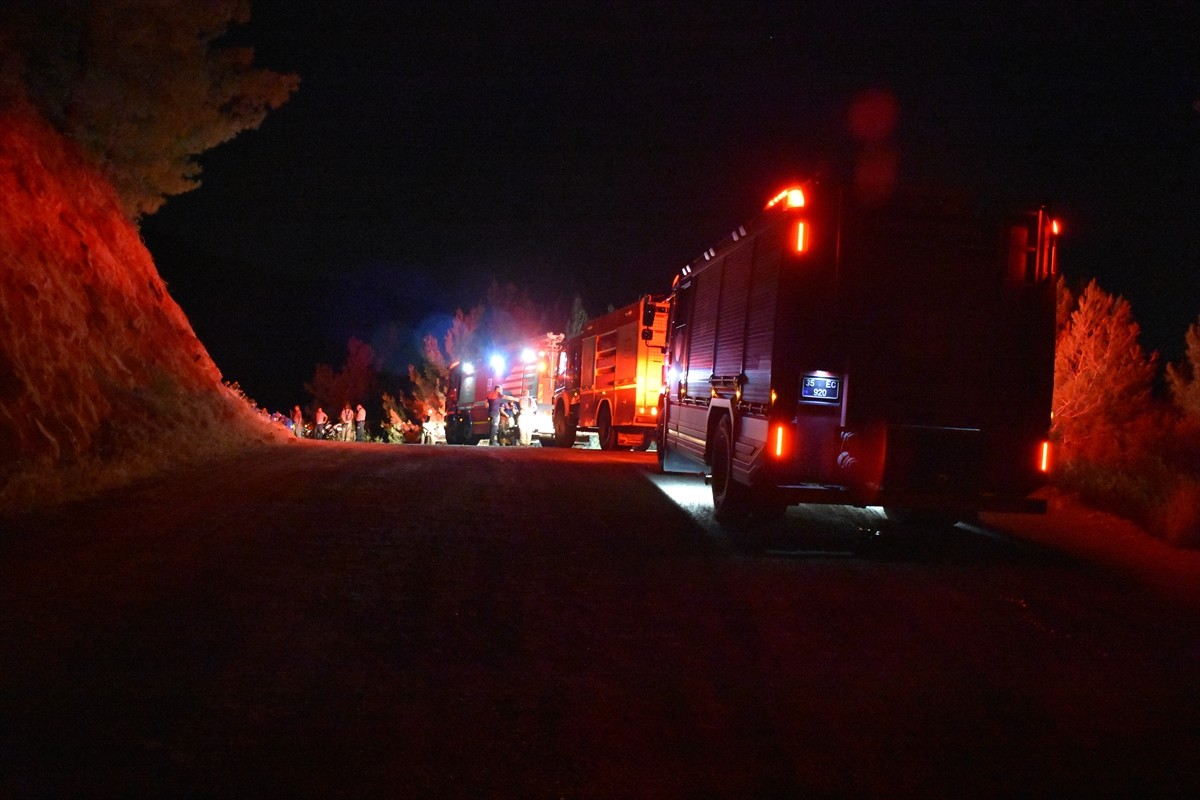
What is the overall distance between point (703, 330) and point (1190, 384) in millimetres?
17359

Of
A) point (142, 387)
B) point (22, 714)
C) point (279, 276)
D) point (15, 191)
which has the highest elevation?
point (279, 276)

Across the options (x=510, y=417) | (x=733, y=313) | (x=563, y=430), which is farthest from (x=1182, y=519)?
(x=510, y=417)

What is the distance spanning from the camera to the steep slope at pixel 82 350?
11.3m

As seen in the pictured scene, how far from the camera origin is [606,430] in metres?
22.1

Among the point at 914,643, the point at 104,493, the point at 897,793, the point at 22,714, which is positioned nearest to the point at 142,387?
the point at 104,493

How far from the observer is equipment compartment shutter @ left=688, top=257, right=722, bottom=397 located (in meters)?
12.5

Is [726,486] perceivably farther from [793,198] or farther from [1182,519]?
[1182,519]

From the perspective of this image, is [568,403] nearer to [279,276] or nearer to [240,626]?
[240,626]

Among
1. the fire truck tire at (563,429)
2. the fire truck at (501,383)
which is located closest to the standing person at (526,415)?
the fire truck at (501,383)

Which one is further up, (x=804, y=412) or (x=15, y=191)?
(x=15, y=191)

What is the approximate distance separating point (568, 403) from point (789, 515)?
48.3ft

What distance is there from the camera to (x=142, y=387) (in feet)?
51.3

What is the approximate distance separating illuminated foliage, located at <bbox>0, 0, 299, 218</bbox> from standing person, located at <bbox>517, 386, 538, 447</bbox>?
43.3 ft

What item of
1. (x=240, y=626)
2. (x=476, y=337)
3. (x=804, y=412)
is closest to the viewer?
(x=240, y=626)
